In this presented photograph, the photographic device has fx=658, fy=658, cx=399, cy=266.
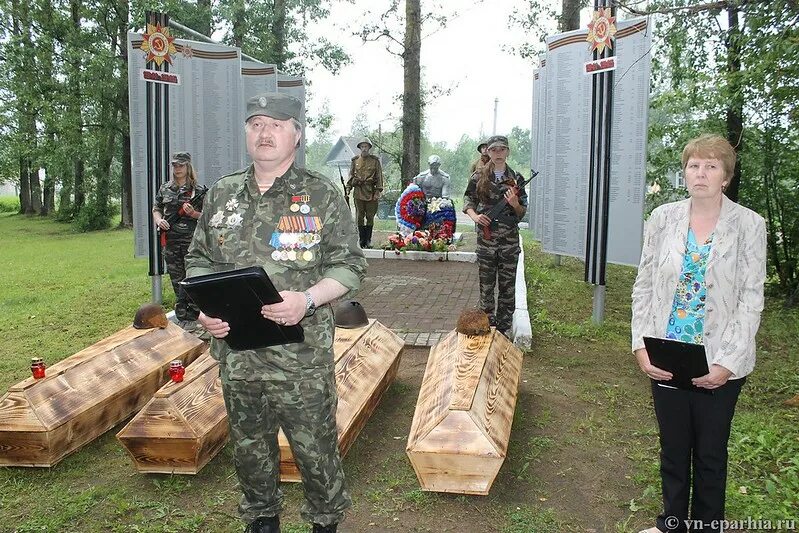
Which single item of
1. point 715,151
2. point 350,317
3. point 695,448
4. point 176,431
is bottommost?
point 176,431

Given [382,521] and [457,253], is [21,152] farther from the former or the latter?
[382,521]

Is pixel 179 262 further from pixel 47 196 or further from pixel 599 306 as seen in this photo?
pixel 47 196

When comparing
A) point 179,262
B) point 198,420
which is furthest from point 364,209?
point 198,420

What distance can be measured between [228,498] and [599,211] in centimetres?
491

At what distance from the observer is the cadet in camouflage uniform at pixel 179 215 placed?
6.88 meters

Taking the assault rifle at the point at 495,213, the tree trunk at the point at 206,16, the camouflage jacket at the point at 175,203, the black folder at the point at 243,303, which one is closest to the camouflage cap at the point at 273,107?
the black folder at the point at 243,303

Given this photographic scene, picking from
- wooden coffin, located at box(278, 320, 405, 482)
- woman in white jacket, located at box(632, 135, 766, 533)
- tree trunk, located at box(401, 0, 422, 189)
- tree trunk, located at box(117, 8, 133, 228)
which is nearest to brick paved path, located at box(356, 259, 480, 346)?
wooden coffin, located at box(278, 320, 405, 482)

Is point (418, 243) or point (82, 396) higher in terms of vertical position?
point (418, 243)

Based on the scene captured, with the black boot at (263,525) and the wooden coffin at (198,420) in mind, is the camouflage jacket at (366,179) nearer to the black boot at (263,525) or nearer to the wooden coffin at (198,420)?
the wooden coffin at (198,420)

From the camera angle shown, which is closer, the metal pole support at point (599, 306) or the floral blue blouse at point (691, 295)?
the floral blue blouse at point (691, 295)

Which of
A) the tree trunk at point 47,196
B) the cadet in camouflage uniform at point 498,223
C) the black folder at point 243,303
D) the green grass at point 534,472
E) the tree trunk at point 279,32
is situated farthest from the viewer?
the tree trunk at point 47,196

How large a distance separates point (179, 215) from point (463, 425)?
456 cm

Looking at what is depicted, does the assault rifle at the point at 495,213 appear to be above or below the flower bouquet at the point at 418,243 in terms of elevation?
above

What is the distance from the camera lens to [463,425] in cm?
346
